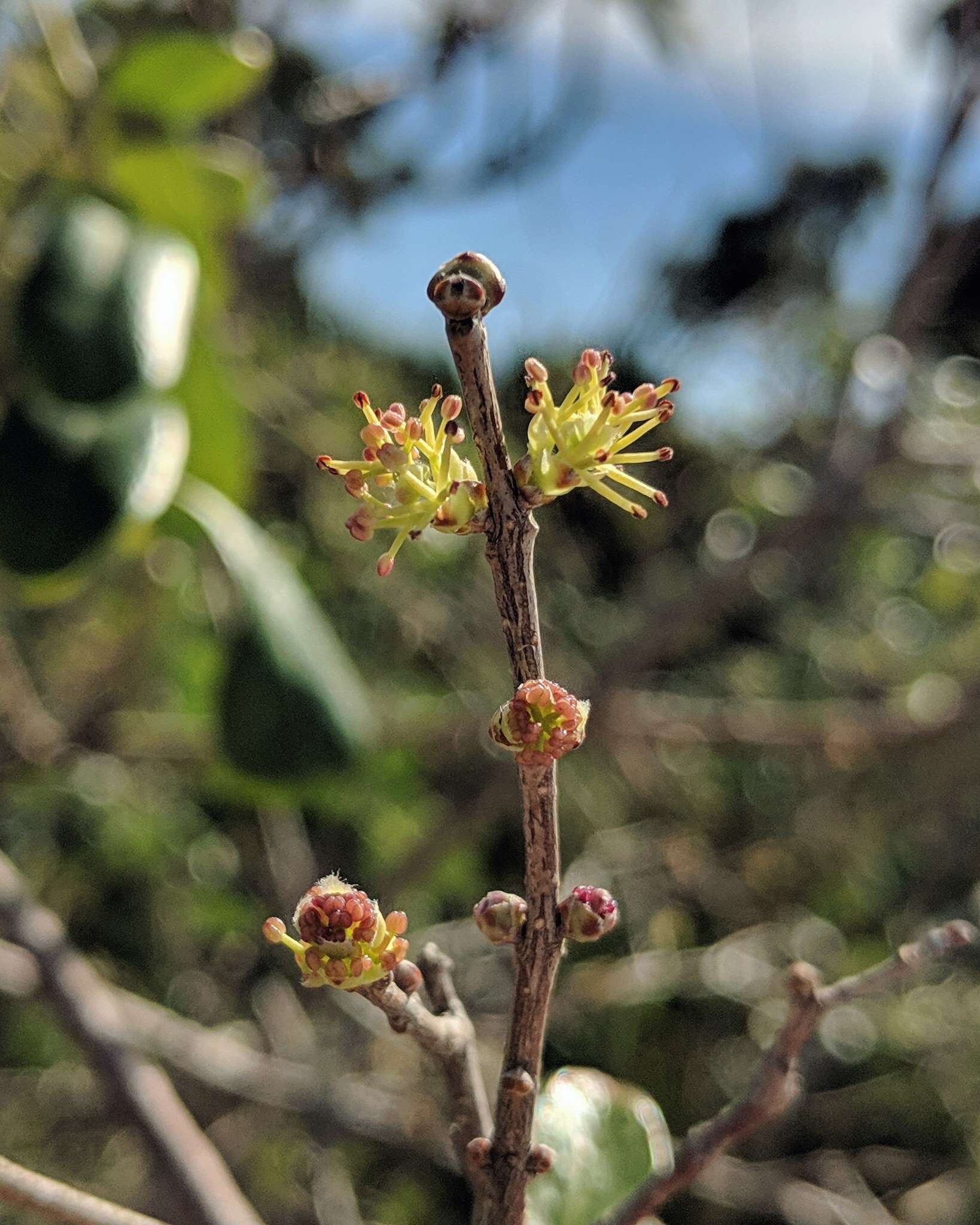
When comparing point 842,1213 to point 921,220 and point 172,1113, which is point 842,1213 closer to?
point 172,1113

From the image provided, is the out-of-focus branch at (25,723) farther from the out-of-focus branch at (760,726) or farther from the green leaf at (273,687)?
the out-of-focus branch at (760,726)

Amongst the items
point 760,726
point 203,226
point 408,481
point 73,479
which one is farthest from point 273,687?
point 760,726

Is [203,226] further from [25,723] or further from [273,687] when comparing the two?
[25,723]

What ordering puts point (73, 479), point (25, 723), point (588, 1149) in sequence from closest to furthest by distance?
point (588, 1149), point (73, 479), point (25, 723)

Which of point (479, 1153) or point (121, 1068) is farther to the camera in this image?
point (121, 1068)

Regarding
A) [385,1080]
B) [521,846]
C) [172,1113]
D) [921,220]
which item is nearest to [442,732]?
[521,846]
